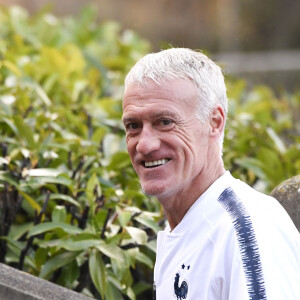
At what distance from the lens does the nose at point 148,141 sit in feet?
8.36

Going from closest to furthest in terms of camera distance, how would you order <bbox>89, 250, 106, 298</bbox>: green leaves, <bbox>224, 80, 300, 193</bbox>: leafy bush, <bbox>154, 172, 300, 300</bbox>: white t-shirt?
<bbox>154, 172, 300, 300</bbox>: white t-shirt < <bbox>89, 250, 106, 298</bbox>: green leaves < <bbox>224, 80, 300, 193</bbox>: leafy bush

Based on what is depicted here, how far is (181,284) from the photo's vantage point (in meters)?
2.48

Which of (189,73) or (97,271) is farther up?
(189,73)

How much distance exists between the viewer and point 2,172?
373cm

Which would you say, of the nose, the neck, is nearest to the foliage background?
the neck

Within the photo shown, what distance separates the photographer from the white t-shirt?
2229 mm

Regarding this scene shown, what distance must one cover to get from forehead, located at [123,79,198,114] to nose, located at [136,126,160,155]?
7 cm

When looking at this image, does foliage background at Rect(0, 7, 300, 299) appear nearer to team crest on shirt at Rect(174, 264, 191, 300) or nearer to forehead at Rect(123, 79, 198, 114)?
team crest on shirt at Rect(174, 264, 191, 300)

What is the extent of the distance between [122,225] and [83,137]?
49.5 inches

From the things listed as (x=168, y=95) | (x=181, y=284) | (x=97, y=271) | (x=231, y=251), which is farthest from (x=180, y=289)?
(x=97, y=271)

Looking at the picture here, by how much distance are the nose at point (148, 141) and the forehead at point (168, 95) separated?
0.07 metres

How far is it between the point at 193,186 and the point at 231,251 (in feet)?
1.18

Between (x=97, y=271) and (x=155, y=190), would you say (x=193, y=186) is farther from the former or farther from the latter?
(x=97, y=271)

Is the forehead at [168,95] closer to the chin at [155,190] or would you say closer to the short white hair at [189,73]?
the short white hair at [189,73]
